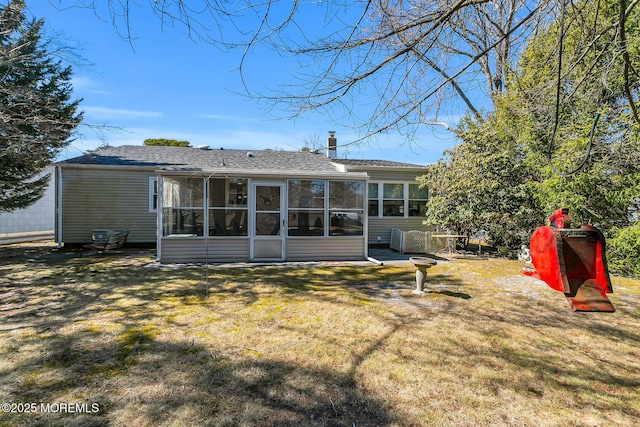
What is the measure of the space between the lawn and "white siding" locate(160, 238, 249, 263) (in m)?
2.37

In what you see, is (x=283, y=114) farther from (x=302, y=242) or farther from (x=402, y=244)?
(x=402, y=244)

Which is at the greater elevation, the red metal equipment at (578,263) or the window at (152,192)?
the window at (152,192)

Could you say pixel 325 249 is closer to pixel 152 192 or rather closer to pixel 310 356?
pixel 310 356

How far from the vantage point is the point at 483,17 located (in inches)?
152

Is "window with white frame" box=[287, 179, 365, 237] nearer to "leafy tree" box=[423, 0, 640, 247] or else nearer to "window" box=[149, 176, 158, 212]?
"leafy tree" box=[423, 0, 640, 247]

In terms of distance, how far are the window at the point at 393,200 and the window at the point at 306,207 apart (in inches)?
166

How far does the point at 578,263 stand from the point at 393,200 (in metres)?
11.1

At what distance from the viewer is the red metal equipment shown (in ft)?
6.81

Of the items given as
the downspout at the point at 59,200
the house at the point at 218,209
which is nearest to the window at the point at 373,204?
→ the house at the point at 218,209

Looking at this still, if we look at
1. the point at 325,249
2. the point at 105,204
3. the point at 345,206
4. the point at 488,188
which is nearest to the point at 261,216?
the point at 325,249

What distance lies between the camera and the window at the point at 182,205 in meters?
9.04

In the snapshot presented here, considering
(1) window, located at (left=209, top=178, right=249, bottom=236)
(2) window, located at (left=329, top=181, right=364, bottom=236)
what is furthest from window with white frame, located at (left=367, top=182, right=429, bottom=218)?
(1) window, located at (left=209, top=178, right=249, bottom=236)

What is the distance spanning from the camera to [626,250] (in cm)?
710

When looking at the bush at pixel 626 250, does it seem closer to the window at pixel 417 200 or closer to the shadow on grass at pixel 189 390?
the window at pixel 417 200
